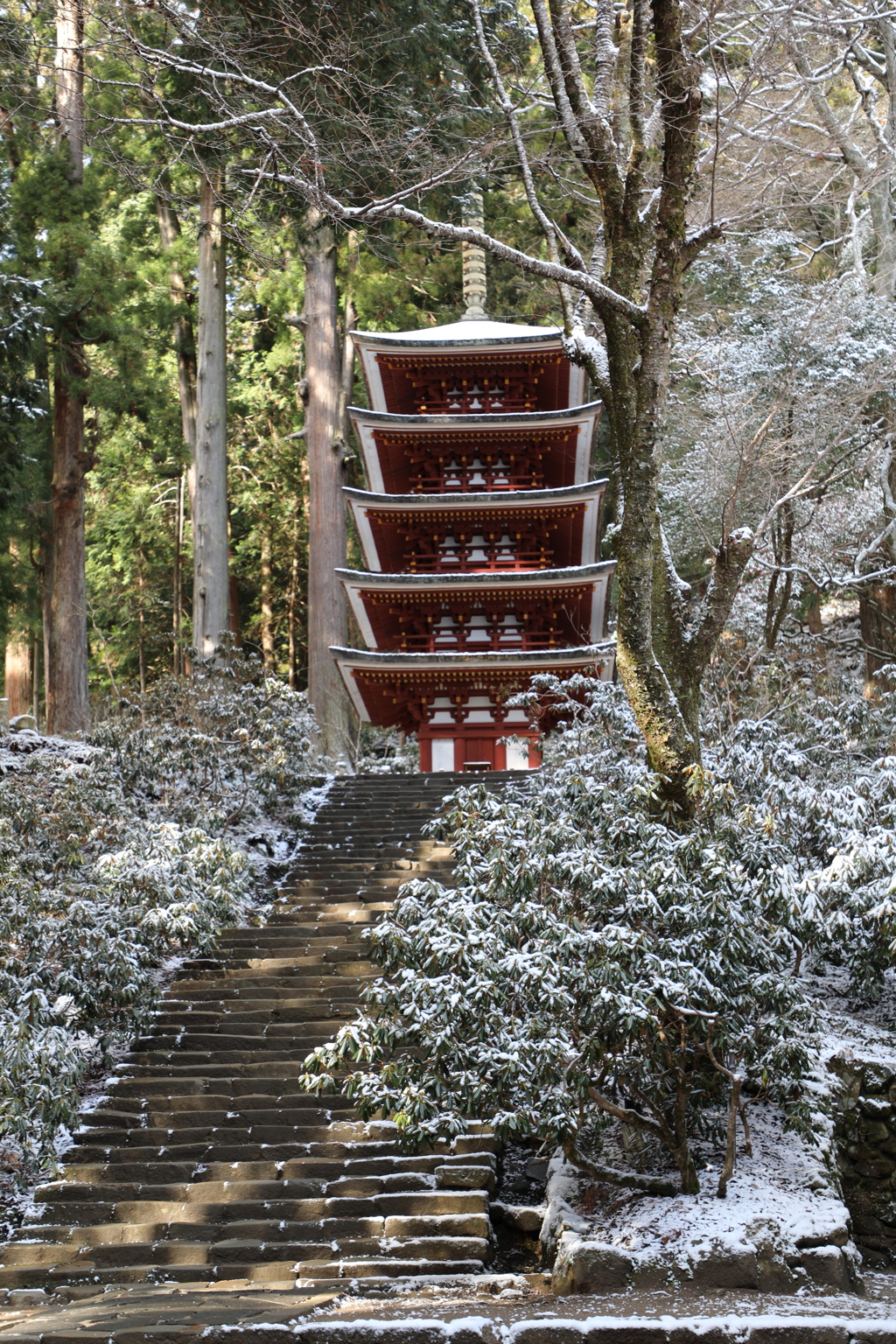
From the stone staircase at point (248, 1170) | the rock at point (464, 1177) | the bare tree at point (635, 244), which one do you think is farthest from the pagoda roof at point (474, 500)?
the rock at point (464, 1177)

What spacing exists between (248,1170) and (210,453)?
11.6 meters

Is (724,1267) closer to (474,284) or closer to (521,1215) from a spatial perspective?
(521,1215)

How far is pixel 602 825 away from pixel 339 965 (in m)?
3.23

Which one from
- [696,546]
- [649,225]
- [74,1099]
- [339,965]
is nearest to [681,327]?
[696,546]

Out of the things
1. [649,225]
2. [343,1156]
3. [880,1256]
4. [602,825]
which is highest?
[649,225]

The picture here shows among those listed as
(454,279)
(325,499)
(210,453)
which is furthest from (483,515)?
(454,279)

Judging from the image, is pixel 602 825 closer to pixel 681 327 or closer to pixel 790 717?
pixel 790 717

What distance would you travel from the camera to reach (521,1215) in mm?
6270

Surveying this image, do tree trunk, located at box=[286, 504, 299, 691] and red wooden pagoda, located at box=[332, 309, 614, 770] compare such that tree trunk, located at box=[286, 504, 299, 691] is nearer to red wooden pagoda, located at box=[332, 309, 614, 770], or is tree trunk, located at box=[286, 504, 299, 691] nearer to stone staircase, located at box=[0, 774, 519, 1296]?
red wooden pagoda, located at box=[332, 309, 614, 770]

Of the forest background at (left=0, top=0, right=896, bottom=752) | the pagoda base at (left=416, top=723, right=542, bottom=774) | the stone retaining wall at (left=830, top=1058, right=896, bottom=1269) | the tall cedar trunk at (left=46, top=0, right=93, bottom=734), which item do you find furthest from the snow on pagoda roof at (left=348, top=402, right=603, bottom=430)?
the stone retaining wall at (left=830, top=1058, right=896, bottom=1269)

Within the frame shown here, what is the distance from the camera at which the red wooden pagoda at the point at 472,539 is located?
15.2 meters

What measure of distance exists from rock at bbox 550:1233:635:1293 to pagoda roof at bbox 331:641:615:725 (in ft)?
31.2

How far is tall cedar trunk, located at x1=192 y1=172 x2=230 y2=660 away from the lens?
15602mm

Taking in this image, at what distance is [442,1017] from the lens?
17.8 ft
